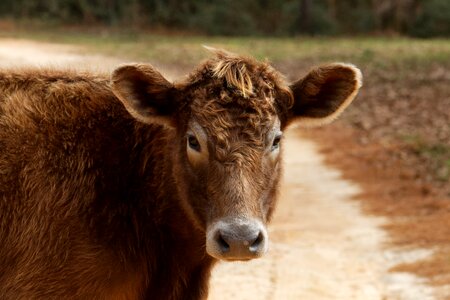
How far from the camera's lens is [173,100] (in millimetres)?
5758

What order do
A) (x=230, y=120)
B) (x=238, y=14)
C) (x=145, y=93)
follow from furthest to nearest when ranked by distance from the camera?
1. (x=238, y=14)
2. (x=145, y=93)
3. (x=230, y=120)

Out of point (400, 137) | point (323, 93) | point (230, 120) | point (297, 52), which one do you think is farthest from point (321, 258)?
point (297, 52)

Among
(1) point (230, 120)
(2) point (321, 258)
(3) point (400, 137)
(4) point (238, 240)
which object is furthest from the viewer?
(3) point (400, 137)

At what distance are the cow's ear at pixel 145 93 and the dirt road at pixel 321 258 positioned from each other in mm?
1073

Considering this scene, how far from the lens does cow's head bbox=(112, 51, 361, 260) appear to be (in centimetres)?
529

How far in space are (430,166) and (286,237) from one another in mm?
4144

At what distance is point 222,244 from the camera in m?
5.04

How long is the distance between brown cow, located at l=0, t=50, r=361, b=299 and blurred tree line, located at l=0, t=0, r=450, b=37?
161ft

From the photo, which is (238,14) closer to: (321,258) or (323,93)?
(321,258)

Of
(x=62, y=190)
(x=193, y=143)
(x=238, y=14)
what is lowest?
(x=238, y=14)

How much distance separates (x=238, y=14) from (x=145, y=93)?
1987 inches

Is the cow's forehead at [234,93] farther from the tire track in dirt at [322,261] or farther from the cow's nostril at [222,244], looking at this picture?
the tire track in dirt at [322,261]

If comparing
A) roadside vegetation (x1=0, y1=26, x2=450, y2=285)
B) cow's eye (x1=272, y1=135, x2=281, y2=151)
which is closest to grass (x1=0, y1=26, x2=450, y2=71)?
roadside vegetation (x1=0, y1=26, x2=450, y2=285)

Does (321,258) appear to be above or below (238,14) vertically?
above
